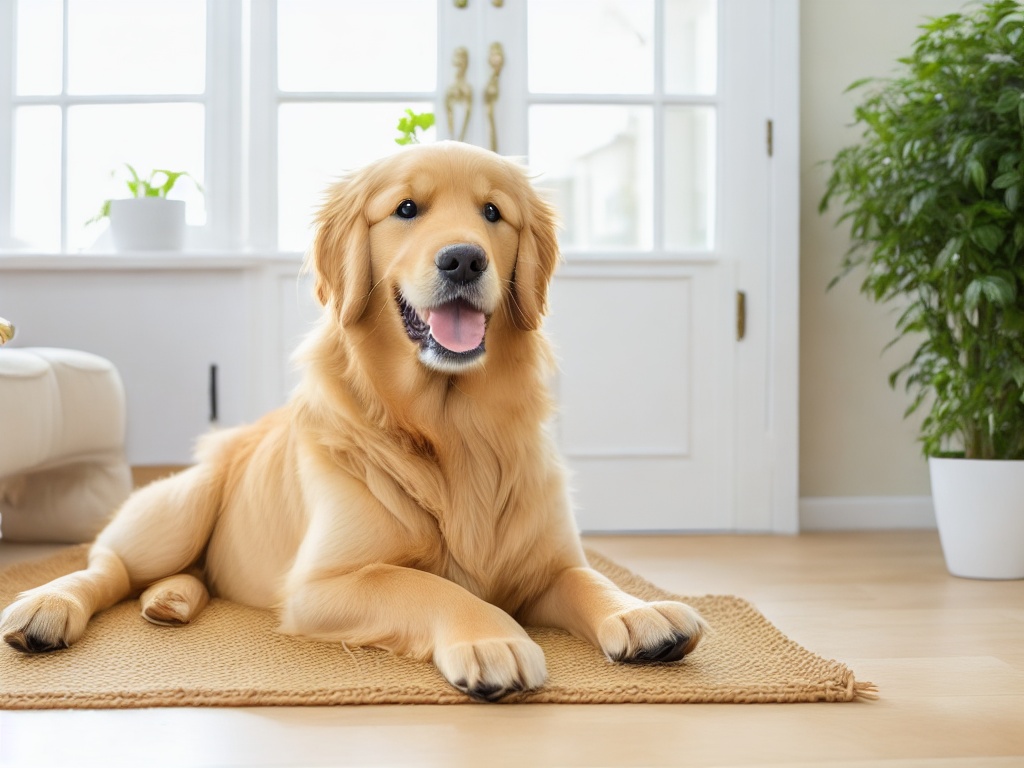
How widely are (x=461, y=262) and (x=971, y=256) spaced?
156 centimetres

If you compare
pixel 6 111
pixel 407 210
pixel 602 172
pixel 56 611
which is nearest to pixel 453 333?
pixel 407 210

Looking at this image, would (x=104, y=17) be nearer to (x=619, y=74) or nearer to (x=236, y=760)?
(x=619, y=74)

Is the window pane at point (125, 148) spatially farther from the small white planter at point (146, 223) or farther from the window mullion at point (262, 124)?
the window mullion at point (262, 124)

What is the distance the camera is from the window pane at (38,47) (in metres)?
3.70

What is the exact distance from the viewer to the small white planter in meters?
3.55

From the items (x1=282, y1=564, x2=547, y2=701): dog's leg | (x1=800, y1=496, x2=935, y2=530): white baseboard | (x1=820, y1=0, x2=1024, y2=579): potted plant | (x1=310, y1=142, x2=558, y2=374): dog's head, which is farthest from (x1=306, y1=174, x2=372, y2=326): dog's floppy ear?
(x1=800, y1=496, x2=935, y2=530): white baseboard

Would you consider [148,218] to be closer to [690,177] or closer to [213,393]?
[213,393]

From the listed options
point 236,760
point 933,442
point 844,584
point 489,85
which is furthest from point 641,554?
point 236,760

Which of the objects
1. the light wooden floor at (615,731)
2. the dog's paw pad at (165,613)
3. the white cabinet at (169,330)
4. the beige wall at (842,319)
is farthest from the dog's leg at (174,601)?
the beige wall at (842,319)

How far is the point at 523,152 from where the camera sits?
3607 millimetres

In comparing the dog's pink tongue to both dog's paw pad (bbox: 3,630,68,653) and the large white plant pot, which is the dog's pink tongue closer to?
dog's paw pad (bbox: 3,630,68,653)

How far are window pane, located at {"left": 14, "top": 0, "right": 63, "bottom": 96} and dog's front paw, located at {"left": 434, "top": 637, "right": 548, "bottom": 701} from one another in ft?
9.79

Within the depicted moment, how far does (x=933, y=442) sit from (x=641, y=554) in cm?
87

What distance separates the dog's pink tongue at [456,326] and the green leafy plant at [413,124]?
1.87 metres
